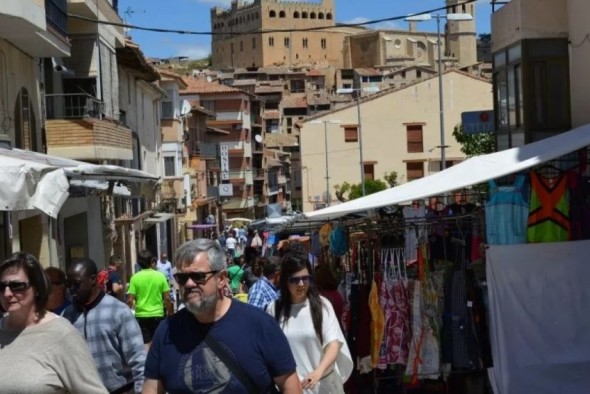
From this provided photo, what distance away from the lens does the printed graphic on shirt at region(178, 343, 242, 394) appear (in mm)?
4410

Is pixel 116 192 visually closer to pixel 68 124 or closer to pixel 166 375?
pixel 68 124

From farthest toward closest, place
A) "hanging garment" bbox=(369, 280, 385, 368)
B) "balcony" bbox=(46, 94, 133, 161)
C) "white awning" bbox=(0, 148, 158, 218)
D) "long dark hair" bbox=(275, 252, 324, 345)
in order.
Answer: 1. "balcony" bbox=(46, 94, 133, 161)
2. "hanging garment" bbox=(369, 280, 385, 368)
3. "white awning" bbox=(0, 148, 158, 218)
4. "long dark hair" bbox=(275, 252, 324, 345)

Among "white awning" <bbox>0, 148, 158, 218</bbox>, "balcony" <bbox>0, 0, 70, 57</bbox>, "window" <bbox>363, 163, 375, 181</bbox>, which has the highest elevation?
"balcony" <bbox>0, 0, 70, 57</bbox>

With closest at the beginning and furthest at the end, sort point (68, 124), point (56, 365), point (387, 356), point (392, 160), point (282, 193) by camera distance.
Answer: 1. point (56, 365)
2. point (387, 356)
3. point (68, 124)
4. point (392, 160)
5. point (282, 193)

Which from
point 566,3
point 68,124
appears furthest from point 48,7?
point 566,3

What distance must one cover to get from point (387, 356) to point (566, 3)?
6.03 meters

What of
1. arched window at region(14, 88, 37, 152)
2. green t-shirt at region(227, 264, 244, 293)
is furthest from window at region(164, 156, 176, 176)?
green t-shirt at region(227, 264, 244, 293)

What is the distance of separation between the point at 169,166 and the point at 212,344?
39.4 metres

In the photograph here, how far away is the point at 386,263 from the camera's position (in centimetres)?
961

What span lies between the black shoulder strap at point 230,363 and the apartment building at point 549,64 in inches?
344

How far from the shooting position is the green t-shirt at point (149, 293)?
12.3 m

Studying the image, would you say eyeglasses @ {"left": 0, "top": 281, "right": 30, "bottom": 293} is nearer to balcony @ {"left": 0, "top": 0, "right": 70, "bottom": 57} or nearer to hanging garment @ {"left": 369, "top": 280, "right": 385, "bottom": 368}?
hanging garment @ {"left": 369, "top": 280, "right": 385, "bottom": 368}

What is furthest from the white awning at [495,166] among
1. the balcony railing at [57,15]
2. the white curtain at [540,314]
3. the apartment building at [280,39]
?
the apartment building at [280,39]

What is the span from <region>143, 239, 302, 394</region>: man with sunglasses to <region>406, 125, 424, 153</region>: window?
53016 mm
